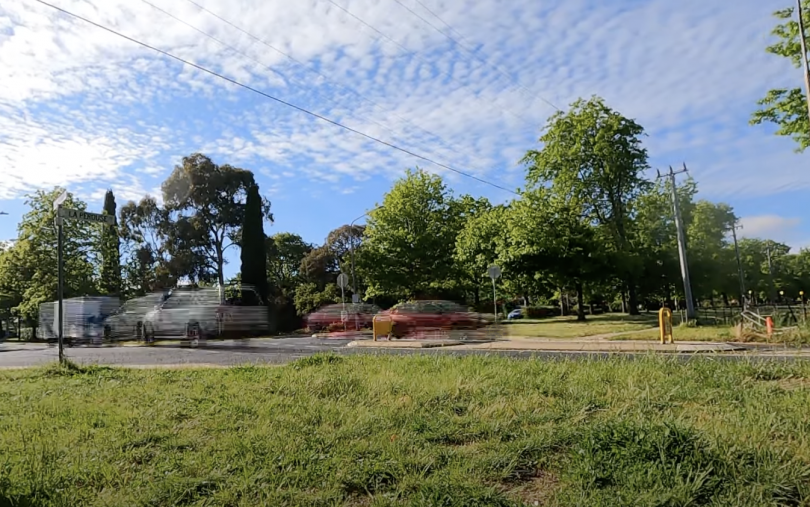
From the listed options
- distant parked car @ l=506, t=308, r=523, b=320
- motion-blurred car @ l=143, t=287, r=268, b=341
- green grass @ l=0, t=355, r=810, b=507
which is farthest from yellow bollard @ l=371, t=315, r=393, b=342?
distant parked car @ l=506, t=308, r=523, b=320

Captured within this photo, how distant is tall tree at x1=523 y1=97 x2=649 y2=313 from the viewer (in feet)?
115

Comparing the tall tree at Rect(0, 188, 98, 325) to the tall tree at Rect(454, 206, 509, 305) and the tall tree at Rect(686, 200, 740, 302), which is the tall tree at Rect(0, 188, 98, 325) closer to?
the tall tree at Rect(454, 206, 509, 305)

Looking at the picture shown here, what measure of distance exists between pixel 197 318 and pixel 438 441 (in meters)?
25.4

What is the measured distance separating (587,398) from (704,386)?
63.7 inches

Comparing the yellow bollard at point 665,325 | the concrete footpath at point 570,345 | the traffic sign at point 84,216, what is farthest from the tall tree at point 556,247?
the traffic sign at point 84,216

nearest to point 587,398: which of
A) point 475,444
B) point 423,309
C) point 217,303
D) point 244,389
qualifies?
point 475,444

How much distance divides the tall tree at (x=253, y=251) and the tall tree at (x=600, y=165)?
73.3 feet

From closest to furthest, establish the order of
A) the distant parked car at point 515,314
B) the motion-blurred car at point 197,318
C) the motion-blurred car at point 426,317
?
the motion-blurred car at point 426,317
the motion-blurred car at point 197,318
the distant parked car at point 515,314

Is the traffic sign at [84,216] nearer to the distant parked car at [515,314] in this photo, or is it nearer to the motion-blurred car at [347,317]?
the motion-blurred car at [347,317]

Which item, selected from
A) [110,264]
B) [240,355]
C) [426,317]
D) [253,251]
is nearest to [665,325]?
[426,317]

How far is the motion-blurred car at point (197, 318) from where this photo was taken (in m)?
28.1

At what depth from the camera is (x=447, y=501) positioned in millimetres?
3918

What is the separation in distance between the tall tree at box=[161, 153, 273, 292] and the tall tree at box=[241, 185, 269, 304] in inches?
121

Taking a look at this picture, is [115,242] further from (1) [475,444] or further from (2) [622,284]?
(1) [475,444]
